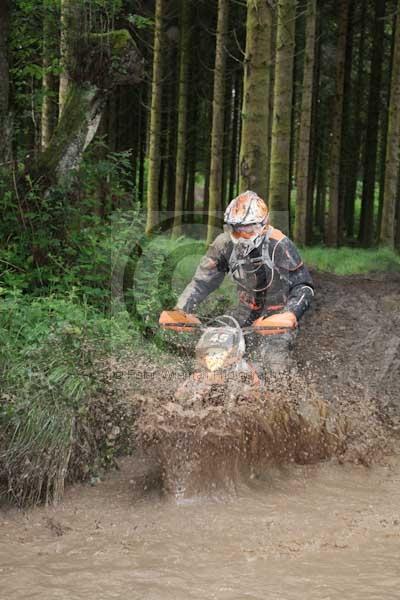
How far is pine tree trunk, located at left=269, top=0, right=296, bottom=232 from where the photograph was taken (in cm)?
1329

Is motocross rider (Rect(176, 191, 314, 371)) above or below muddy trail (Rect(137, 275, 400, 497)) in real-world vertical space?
above

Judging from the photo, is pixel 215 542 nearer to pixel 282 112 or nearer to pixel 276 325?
pixel 276 325

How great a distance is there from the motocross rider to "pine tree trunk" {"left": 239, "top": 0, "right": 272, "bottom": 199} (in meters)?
5.21

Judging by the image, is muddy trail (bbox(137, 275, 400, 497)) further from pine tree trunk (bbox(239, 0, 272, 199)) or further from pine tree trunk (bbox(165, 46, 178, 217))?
pine tree trunk (bbox(165, 46, 178, 217))

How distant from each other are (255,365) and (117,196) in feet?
17.8

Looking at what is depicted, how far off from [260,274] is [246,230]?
53 cm

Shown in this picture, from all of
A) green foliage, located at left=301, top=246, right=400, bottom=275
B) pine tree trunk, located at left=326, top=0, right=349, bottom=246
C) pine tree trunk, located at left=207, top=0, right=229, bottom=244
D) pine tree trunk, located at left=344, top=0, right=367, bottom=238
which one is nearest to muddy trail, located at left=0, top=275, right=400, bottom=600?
green foliage, located at left=301, top=246, right=400, bottom=275

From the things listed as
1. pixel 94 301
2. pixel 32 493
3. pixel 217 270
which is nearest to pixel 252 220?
pixel 217 270

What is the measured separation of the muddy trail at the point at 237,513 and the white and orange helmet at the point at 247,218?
4.11 ft

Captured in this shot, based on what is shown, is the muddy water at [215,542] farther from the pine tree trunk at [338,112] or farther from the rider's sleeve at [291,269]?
the pine tree trunk at [338,112]

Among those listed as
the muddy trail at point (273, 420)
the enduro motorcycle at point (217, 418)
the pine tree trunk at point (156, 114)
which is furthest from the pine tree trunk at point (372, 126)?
the enduro motorcycle at point (217, 418)

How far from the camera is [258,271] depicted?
20.5 feet

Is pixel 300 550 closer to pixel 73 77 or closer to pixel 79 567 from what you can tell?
pixel 79 567

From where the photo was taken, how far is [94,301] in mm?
9133
